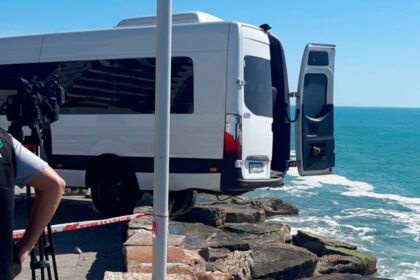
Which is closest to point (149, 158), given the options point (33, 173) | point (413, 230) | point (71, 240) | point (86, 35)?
point (71, 240)

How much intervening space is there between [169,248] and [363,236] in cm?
1482

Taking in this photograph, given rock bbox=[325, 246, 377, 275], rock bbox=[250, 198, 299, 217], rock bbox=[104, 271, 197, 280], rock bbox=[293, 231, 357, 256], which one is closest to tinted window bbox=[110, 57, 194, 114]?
rock bbox=[104, 271, 197, 280]

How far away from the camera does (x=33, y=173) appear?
104 inches

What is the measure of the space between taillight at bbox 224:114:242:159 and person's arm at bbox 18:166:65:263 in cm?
507

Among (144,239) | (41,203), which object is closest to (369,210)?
(144,239)

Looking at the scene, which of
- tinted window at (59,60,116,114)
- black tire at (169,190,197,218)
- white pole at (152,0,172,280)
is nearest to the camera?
white pole at (152,0,172,280)

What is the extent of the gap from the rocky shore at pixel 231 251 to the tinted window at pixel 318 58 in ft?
9.75

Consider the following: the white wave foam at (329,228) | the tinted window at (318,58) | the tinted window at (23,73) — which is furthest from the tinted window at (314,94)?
the white wave foam at (329,228)

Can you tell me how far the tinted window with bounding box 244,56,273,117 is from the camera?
26.1 ft

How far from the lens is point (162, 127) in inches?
178

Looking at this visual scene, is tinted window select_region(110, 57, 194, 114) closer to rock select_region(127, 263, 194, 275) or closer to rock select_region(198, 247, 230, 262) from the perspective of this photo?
rock select_region(198, 247, 230, 262)

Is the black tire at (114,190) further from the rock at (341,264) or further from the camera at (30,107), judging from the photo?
the rock at (341,264)

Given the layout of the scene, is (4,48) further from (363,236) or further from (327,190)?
(327,190)

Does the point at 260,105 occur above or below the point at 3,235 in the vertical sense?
above
